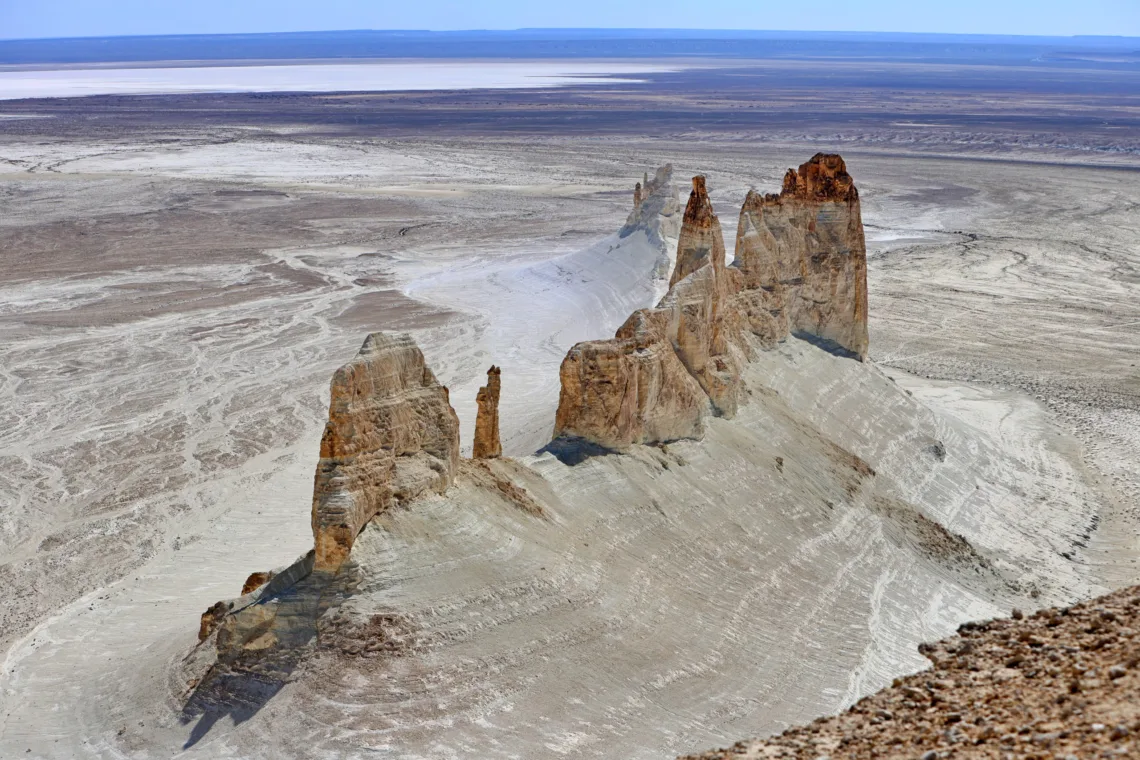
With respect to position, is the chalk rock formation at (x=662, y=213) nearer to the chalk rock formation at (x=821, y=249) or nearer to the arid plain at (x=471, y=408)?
the arid plain at (x=471, y=408)

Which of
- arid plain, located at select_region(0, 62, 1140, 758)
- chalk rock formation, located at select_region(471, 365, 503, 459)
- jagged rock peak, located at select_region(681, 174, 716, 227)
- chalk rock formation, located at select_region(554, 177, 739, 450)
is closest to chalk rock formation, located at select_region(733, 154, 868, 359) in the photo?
arid plain, located at select_region(0, 62, 1140, 758)

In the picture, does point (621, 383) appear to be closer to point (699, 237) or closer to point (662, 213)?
point (699, 237)

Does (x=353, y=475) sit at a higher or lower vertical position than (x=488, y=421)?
higher

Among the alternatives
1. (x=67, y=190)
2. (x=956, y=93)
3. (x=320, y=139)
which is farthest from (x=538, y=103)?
(x=67, y=190)

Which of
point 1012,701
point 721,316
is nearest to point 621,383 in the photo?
point 721,316

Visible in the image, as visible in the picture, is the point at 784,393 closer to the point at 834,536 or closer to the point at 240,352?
the point at 834,536

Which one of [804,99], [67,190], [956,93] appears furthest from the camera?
[956,93]

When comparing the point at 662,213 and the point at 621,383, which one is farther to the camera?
the point at 662,213

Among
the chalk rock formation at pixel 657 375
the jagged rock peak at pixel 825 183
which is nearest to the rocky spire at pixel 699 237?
the chalk rock formation at pixel 657 375
